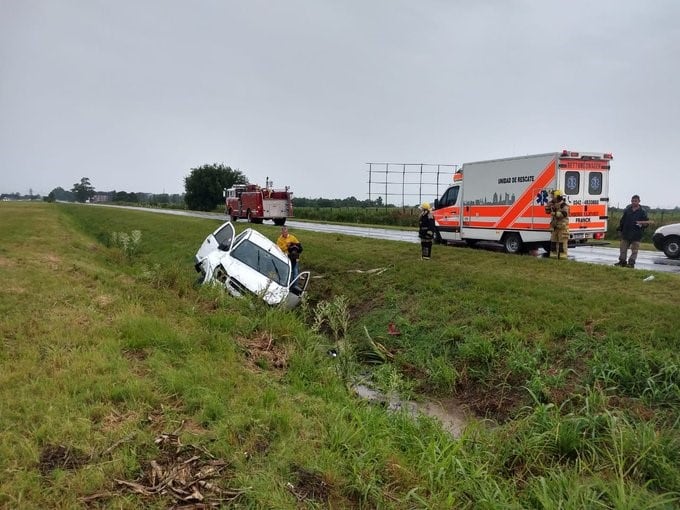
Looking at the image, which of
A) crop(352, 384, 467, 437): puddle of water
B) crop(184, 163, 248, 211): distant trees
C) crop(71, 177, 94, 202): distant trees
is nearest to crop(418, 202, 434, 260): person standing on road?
crop(352, 384, 467, 437): puddle of water

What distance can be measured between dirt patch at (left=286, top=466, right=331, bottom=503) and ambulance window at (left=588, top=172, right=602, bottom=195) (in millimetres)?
12839

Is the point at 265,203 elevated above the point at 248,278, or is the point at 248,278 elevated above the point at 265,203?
the point at 265,203

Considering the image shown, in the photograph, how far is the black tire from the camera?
15.2 m

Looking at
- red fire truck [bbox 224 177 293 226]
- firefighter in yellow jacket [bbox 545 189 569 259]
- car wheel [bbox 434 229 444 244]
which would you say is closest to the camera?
firefighter in yellow jacket [bbox 545 189 569 259]

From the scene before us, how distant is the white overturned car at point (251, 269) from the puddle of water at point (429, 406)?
339 centimetres

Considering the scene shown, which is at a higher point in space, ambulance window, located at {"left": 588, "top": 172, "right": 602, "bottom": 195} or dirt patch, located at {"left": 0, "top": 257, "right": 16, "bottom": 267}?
ambulance window, located at {"left": 588, "top": 172, "right": 602, "bottom": 195}

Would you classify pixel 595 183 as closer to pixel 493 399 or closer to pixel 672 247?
pixel 672 247

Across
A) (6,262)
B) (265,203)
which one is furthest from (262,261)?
(265,203)

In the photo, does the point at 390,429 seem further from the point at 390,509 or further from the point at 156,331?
the point at 156,331

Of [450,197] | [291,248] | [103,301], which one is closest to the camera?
[103,301]

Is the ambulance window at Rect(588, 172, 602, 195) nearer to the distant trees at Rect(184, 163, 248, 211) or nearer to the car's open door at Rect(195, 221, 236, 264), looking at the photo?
the car's open door at Rect(195, 221, 236, 264)

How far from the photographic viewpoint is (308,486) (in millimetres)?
3756

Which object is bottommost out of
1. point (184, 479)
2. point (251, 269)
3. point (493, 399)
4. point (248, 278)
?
point (493, 399)

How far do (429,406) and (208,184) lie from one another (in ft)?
229
